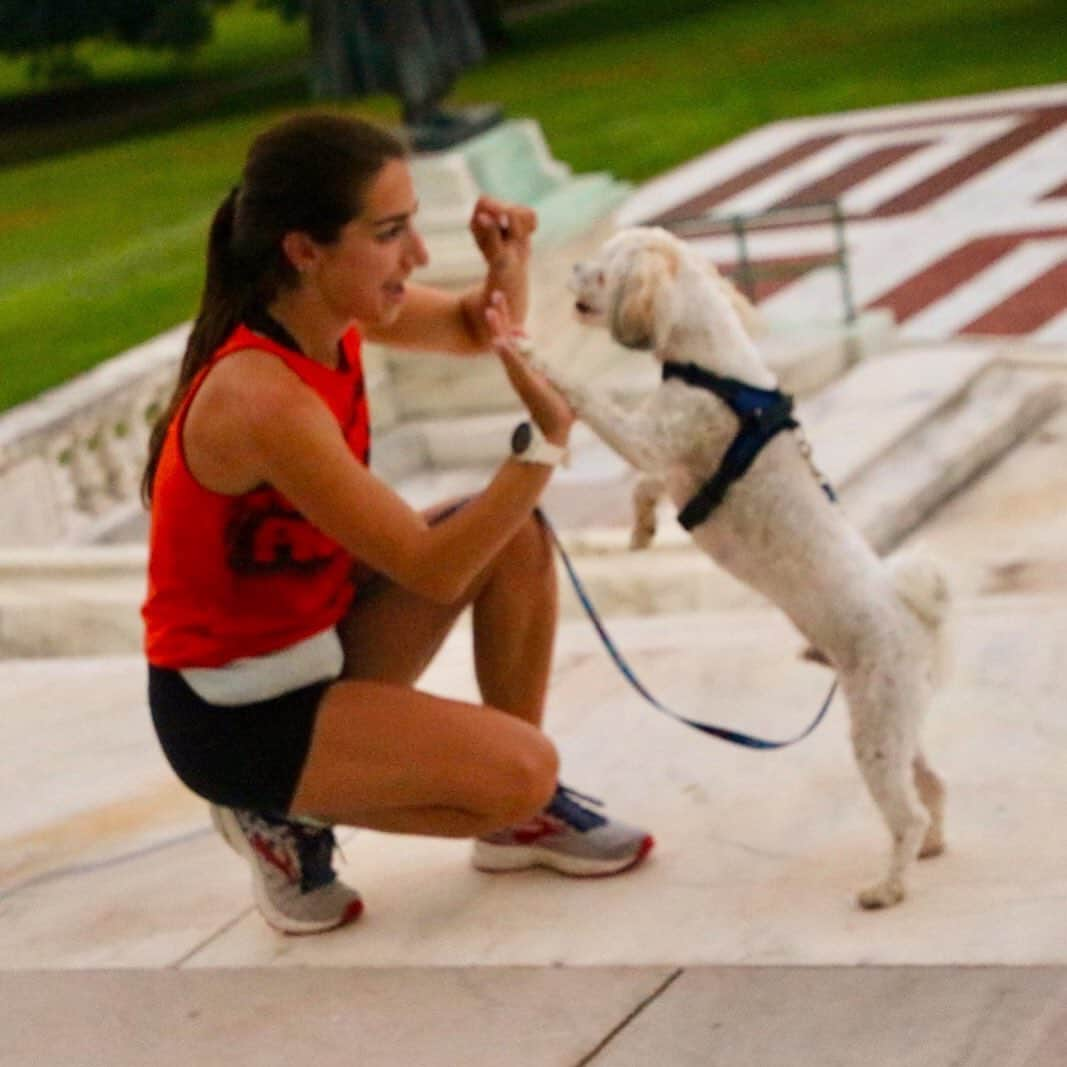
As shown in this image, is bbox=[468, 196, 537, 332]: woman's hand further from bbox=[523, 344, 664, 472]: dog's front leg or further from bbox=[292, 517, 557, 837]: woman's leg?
bbox=[292, 517, 557, 837]: woman's leg

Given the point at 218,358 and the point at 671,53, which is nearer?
the point at 218,358

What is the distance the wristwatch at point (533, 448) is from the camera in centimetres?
384

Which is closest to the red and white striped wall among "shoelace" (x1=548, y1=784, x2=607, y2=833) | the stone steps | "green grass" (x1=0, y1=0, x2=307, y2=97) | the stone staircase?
the stone staircase

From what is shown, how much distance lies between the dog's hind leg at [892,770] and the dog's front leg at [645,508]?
0.56 metres

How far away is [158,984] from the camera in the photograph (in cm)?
409

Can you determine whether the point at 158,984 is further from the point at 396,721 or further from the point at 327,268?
the point at 327,268

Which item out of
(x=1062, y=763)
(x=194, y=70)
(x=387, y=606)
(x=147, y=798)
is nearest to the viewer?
(x=387, y=606)

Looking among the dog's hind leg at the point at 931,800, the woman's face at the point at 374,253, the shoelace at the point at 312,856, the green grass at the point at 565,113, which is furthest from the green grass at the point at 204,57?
the dog's hind leg at the point at 931,800

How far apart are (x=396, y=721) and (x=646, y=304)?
0.84 meters

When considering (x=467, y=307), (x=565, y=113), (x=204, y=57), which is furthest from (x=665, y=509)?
(x=204, y=57)

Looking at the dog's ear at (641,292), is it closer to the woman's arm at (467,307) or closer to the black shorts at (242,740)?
the woman's arm at (467,307)

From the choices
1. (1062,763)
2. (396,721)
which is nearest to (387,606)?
(396,721)

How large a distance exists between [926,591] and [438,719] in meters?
0.87

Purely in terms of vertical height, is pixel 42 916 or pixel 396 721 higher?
pixel 396 721
